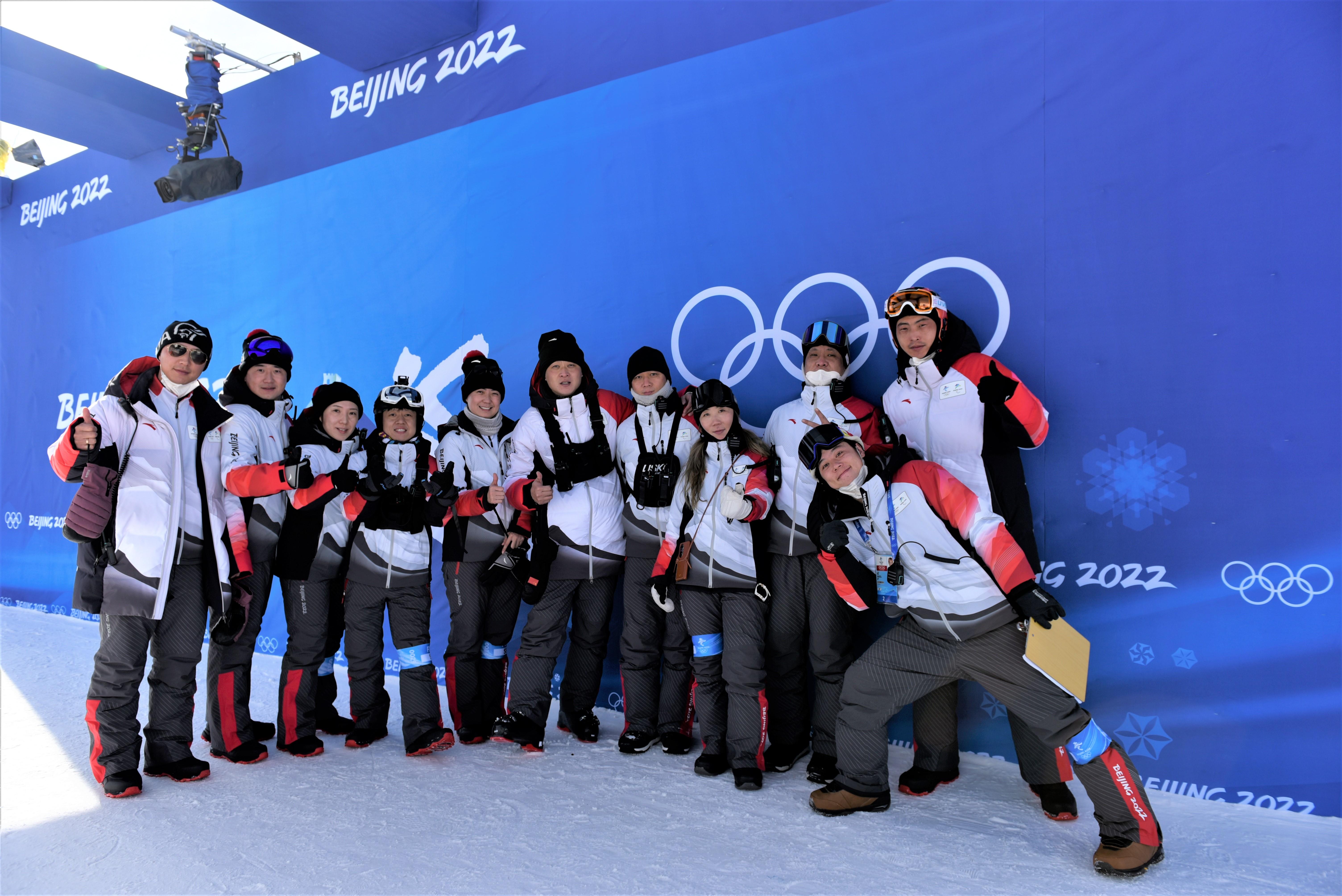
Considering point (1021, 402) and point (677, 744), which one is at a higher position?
point (1021, 402)

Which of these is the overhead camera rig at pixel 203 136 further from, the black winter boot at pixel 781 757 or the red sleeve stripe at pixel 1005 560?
the red sleeve stripe at pixel 1005 560

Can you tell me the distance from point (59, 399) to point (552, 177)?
5.67m

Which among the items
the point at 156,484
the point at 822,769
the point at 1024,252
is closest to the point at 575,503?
the point at 822,769

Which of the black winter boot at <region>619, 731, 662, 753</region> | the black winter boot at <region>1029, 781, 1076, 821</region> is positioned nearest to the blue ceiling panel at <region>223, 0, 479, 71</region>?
the black winter boot at <region>619, 731, 662, 753</region>

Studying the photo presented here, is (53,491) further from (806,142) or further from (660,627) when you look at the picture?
(806,142)

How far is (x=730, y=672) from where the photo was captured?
3.01m

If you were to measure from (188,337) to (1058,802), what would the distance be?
3.44 m

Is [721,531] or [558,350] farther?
[558,350]

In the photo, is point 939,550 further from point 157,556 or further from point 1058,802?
point 157,556

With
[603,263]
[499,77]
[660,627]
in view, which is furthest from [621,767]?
[499,77]

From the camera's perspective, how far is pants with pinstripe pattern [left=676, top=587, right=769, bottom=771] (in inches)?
117

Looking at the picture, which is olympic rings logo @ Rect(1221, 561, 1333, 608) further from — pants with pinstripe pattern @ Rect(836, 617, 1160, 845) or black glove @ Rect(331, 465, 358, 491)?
black glove @ Rect(331, 465, 358, 491)

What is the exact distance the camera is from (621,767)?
10.3ft

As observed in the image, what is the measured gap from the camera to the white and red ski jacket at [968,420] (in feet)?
9.08
